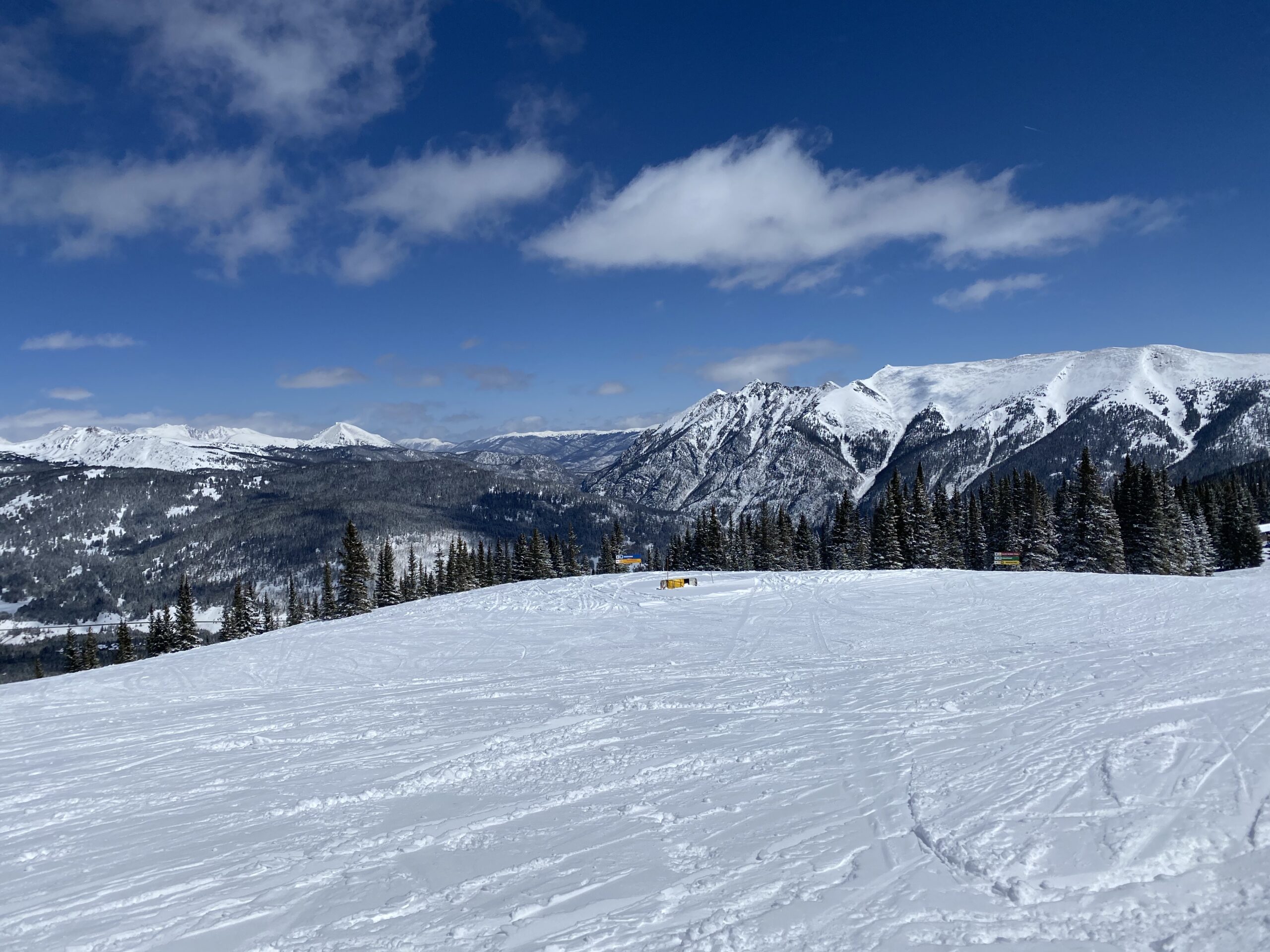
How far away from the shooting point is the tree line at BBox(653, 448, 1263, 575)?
45.7m

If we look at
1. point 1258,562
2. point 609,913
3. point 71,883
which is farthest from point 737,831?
point 1258,562

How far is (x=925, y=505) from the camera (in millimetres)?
52344

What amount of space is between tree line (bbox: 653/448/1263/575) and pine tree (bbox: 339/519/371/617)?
105 feet

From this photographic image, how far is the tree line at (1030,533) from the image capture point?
45.7 m

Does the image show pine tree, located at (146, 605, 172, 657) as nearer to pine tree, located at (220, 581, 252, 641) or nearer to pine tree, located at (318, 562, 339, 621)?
pine tree, located at (220, 581, 252, 641)

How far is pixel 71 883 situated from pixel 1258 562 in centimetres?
7392

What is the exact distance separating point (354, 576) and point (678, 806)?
4792 cm

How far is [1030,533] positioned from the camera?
49.8 m

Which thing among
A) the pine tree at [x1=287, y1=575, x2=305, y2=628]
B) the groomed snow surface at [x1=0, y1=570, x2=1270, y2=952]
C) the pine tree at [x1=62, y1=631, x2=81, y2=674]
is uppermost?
the groomed snow surface at [x1=0, y1=570, x2=1270, y2=952]

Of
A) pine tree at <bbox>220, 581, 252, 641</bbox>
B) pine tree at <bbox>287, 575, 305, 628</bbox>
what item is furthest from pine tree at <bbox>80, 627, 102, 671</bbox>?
pine tree at <bbox>287, 575, 305, 628</bbox>

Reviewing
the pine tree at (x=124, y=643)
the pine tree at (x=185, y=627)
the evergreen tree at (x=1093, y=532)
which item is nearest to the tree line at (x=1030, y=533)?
the evergreen tree at (x=1093, y=532)

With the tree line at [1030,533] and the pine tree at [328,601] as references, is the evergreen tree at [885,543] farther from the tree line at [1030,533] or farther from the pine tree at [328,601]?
the pine tree at [328,601]

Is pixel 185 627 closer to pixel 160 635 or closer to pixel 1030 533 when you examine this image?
pixel 160 635

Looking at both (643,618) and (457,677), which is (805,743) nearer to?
(457,677)
